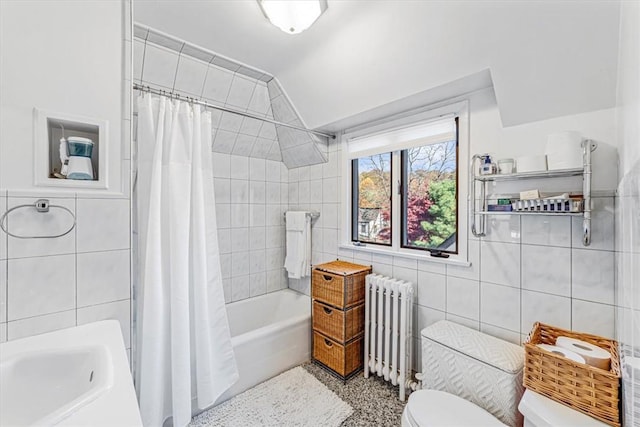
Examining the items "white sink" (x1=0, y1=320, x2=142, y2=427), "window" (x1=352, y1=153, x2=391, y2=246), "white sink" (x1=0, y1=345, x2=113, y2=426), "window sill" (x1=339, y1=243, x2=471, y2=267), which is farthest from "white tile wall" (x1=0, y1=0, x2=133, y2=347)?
"window" (x1=352, y1=153, x2=391, y2=246)

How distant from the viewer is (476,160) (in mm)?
1691

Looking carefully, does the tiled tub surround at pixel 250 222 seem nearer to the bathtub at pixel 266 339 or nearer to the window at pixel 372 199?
the bathtub at pixel 266 339

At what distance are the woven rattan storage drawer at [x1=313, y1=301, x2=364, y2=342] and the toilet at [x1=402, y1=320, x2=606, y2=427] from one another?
594mm

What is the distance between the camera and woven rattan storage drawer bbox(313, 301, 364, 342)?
6.75ft

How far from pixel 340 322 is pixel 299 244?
3.06 ft

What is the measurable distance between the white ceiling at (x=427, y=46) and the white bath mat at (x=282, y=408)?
2056 mm

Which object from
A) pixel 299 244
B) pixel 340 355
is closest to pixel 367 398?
pixel 340 355

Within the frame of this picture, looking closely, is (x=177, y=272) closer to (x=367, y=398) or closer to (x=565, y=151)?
(x=367, y=398)

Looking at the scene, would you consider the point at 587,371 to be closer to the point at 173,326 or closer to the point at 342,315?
the point at 342,315

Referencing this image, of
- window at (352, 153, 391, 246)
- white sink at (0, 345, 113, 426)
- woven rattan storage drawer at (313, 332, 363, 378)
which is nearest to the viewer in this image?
white sink at (0, 345, 113, 426)

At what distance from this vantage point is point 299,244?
2.76 metres

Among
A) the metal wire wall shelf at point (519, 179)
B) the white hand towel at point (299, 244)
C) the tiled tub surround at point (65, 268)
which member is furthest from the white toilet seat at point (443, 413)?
the white hand towel at point (299, 244)

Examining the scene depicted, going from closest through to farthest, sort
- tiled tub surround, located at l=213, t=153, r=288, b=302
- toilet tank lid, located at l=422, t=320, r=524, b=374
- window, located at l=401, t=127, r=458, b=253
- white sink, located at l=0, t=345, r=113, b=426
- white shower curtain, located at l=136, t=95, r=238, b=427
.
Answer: white sink, located at l=0, t=345, r=113, b=426
toilet tank lid, located at l=422, t=320, r=524, b=374
white shower curtain, located at l=136, t=95, r=238, b=427
window, located at l=401, t=127, r=458, b=253
tiled tub surround, located at l=213, t=153, r=288, b=302

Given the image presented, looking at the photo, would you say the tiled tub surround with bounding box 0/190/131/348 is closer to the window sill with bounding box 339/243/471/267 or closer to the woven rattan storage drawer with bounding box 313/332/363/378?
the woven rattan storage drawer with bounding box 313/332/363/378
